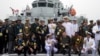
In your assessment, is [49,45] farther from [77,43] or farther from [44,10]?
[44,10]

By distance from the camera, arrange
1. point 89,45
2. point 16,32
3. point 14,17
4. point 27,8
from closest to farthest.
Answer: point 89,45 < point 16,32 < point 14,17 < point 27,8

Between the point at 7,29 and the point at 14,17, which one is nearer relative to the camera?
the point at 7,29

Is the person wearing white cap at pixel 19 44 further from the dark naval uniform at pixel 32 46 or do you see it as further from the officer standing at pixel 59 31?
the officer standing at pixel 59 31

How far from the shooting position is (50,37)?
60.0ft

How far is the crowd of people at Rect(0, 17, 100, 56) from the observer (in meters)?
18.4

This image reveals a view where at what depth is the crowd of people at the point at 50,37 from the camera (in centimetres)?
1839

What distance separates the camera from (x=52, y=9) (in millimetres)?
31016

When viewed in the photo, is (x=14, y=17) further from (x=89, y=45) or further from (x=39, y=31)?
(x=89, y=45)

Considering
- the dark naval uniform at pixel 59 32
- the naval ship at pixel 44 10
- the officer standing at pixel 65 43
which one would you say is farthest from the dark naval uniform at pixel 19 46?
the naval ship at pixel 44 10

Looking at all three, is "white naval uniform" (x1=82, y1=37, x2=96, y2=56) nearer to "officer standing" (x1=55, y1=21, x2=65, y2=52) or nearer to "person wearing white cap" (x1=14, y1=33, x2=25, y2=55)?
"officer standing" (x1=55, y1=21, x2=65, y2=52)

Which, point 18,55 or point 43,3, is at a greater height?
point 43,3

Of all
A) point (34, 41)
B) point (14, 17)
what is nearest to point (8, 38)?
point (34, 41)

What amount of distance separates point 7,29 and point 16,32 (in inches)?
22.6

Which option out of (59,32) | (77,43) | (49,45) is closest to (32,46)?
(49,45)
